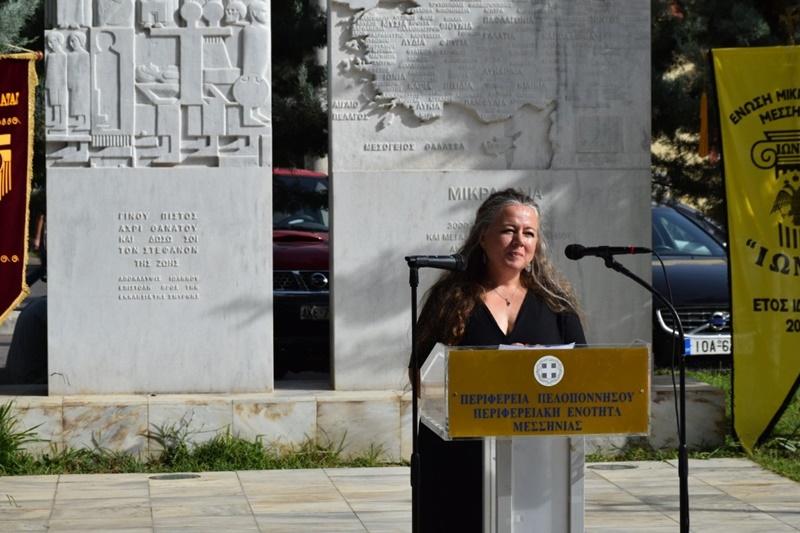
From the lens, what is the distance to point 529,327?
5.04 meters

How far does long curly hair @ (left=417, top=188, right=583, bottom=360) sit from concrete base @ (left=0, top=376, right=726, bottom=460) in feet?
12.0

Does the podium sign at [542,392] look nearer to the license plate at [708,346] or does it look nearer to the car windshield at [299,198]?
the license plate at [708,346]

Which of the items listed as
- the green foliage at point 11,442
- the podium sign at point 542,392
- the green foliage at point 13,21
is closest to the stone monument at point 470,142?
the green foliage at point 11,442

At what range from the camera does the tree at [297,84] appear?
13258 mm

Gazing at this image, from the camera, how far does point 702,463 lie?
8.91 meters

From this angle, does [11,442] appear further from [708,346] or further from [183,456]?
[708,346]

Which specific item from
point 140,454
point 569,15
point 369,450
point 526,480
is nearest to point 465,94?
point 569,15

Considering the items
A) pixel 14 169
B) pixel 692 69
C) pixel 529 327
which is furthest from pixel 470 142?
pixel 692 69

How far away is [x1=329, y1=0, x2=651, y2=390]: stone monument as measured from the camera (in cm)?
916

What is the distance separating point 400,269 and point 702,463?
2515 mm

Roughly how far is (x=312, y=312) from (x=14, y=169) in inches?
113

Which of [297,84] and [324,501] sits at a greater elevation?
[297,84]

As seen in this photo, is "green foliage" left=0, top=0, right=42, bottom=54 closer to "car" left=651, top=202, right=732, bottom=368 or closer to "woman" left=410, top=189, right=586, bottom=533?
"car" left=651, top=202, right=732, bottom=368

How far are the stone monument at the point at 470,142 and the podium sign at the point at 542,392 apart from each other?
4848mm
